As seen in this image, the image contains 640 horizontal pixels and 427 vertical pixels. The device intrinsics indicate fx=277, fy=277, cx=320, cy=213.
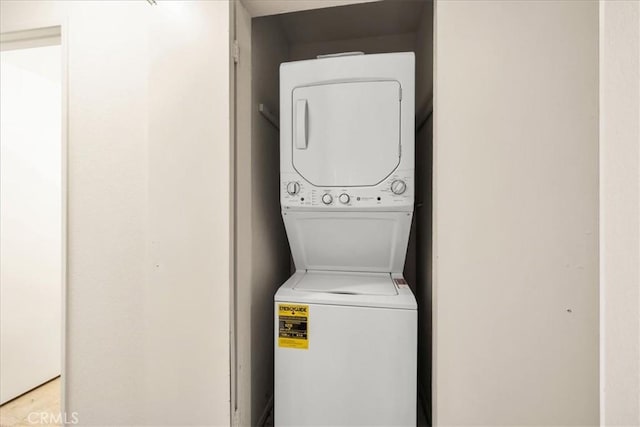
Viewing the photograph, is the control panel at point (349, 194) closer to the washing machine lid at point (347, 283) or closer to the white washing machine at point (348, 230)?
the white washing machine at point (348, 230)

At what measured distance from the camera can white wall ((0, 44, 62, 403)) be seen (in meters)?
1.99

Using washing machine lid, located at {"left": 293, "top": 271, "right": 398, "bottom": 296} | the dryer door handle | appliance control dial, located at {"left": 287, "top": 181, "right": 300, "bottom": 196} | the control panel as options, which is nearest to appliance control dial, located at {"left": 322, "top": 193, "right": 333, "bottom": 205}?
the control panel

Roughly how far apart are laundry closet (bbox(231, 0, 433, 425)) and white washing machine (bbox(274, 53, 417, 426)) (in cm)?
17

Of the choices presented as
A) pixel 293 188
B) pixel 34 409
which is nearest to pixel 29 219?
pixel 34 409

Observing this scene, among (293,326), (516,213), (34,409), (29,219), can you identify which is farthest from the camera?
(29,219)

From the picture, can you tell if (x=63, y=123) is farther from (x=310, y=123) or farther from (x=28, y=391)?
(x=28, y=391)

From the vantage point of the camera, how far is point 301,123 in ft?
4.32

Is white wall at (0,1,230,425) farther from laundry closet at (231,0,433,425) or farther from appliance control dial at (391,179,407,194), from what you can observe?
appliance control dial at (391,179,407,194)

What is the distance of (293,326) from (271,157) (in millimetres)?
974

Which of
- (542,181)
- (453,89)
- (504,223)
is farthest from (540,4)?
(504,223)

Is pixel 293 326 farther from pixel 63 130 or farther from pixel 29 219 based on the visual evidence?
pixel 29 219

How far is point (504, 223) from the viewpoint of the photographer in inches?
38.3

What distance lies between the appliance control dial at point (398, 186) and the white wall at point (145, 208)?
2.41 feet
